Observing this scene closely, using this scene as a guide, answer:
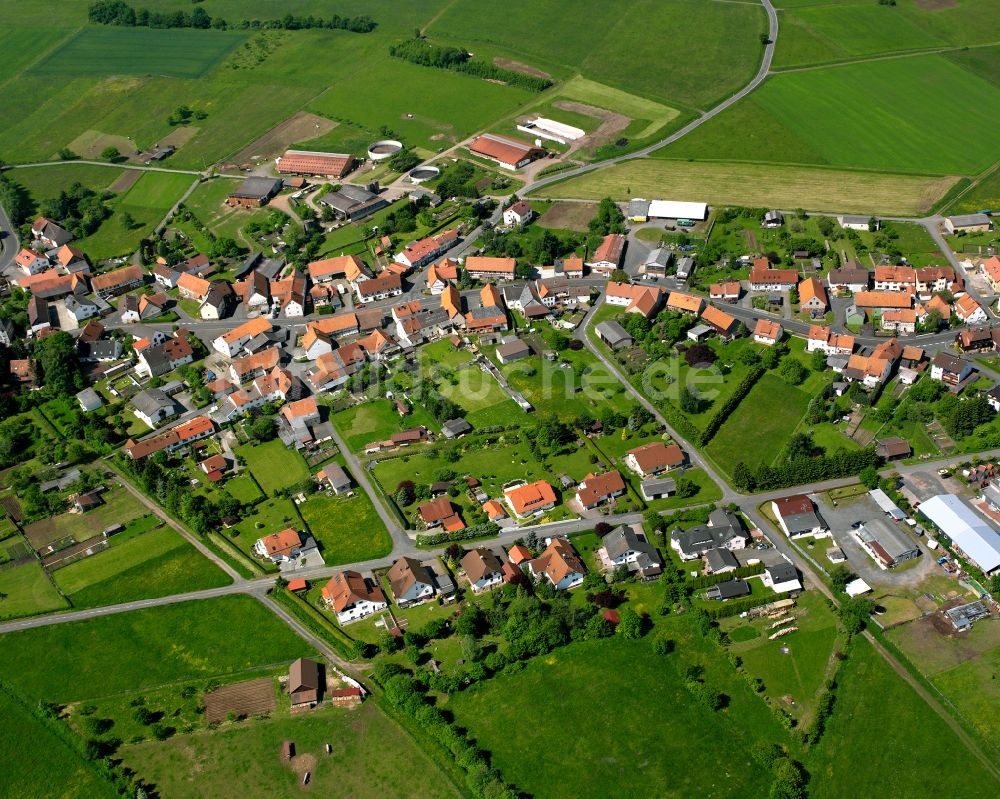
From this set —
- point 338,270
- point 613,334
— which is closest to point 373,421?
point 613,334

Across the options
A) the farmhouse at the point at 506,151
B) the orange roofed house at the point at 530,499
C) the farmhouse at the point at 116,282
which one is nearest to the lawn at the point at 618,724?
the orange roofed house at the point at 530,499

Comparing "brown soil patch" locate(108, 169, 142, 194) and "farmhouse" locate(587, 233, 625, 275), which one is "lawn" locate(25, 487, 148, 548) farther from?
"brown soil patch" locate(108, 169, 142, 194)

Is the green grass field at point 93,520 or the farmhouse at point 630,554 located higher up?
the farmhouse at point 630,554

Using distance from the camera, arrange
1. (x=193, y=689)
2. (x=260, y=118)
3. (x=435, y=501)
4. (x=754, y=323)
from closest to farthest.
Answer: (x=193, y=689) < (x=435, y=501) < (x=754, y=323) < (x=260, y=118)

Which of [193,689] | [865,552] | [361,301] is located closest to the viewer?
[193,689]

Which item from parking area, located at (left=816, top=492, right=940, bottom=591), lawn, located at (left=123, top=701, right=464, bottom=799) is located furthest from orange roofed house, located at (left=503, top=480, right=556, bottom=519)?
parking area, located at (left=816, top=492, right=940, bottom=591)

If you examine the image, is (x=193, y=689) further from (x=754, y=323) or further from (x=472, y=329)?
(x=754, y=323)

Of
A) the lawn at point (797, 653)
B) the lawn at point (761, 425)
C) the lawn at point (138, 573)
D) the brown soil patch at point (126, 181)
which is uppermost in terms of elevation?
the brown soil patch at point (126, 181)

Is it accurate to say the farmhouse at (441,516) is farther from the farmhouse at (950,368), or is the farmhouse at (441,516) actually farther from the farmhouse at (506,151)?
the farmhouse at (506,151)

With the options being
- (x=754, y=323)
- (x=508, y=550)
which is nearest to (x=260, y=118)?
(x=754, y=323)
